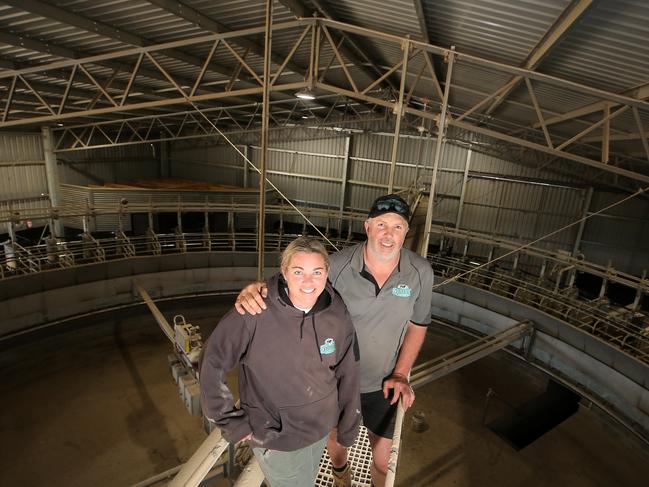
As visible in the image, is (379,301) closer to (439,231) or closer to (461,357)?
(461,357)

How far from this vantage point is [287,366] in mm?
1945

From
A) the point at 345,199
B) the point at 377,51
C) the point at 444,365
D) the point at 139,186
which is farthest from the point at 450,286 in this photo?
the point at 139,186

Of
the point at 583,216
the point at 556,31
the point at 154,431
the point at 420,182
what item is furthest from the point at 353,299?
the point at 583,216

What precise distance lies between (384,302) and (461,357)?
A: 170 inches

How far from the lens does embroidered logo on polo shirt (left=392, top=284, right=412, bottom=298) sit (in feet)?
Result: 8.10

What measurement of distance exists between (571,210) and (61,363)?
18.6 m

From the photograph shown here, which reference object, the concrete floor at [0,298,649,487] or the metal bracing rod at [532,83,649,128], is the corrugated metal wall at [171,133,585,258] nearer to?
the metal bracing rod at [532,83,649,128]

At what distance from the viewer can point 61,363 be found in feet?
25.3

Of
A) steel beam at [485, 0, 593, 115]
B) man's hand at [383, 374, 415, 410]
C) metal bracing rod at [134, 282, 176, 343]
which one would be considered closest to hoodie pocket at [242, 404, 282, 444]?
man's hand at [383, 374, 415, 410]

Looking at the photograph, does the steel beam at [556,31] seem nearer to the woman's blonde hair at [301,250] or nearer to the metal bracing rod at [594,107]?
the metal bracing rod at [594,107]

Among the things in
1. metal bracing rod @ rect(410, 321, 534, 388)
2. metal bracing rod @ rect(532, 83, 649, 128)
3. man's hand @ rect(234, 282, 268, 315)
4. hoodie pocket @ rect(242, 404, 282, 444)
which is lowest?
metal bracing rod @ rect(410, 321, 534, 388)

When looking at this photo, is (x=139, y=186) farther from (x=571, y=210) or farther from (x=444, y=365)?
(x=571, y=210)

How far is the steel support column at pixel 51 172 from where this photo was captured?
56.1 ft

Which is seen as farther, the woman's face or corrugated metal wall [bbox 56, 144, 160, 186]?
corrugated metal wall [bbox 56, 144, 160, 186]
